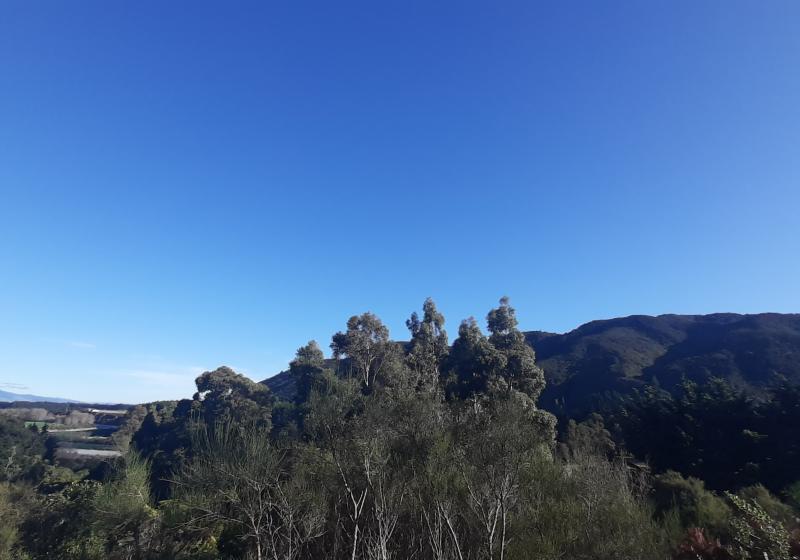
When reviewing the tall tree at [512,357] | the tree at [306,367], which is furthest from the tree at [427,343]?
the tree at [306,367]

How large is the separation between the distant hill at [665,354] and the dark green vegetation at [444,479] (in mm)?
18808

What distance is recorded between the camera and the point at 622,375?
62.2 meters

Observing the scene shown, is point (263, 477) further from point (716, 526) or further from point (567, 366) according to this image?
point (567, 366)

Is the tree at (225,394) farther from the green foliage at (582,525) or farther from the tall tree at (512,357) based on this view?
the green foliage at (582,525)

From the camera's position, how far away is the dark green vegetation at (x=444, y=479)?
38.4ft

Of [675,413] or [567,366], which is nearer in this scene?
[675,413]

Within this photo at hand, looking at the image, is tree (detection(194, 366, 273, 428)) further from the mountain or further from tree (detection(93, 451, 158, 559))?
the mountain

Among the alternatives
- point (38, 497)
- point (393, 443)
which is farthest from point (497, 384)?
point (38, 497)

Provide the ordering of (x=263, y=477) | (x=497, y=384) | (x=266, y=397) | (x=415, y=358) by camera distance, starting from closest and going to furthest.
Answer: (x=263, y=477)
(x=497, y=384)
(x=415, y=358)
(x=266, y=397)

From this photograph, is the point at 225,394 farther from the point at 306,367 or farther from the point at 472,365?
the point at 472,365

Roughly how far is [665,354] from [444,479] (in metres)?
69.2

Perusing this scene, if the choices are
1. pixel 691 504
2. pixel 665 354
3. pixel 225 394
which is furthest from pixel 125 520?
pixel 665 354

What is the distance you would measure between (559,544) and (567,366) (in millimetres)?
65458

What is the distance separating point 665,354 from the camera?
70.4 meters
